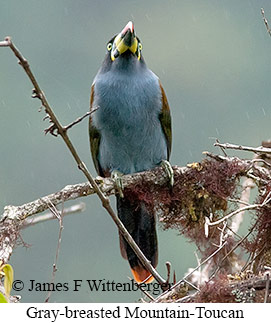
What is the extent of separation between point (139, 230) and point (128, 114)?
570 mm

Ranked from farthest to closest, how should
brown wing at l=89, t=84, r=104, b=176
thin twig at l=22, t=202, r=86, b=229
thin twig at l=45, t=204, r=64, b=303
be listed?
brown wing at l=89, t=84, r=104, b=176 < thin twig at l=22, t=202, r=86, b=229 < thin twig at l=45, t=204, r=64, b=303

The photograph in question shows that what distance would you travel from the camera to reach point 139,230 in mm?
3314

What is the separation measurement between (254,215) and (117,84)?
1037mm

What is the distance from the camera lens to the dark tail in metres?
3.28

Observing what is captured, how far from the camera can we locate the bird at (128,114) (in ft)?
11.3

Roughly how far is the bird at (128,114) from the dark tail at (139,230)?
3cm

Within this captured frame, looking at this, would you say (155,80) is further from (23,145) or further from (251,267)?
(23,145)

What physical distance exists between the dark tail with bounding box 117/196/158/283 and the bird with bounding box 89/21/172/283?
33 mm

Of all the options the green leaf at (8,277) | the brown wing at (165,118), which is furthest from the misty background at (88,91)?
the green leaf at (8,277)

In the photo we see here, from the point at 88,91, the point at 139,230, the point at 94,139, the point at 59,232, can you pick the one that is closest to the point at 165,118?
the point at 94,139

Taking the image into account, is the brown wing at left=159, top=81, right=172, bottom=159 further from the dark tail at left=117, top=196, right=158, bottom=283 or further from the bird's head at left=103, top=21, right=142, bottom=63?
the dark tail at left=117, top=196, right=158, bottom=283

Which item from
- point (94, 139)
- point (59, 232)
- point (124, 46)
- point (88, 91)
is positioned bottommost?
point (59, 232)

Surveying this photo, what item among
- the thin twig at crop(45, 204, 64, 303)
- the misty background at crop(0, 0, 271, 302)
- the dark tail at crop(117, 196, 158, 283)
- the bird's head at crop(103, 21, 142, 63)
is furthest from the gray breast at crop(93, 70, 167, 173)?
the misty background at crop(0, 0, 271, 302)

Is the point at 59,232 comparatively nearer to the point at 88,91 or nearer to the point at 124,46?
the point at 124,46
